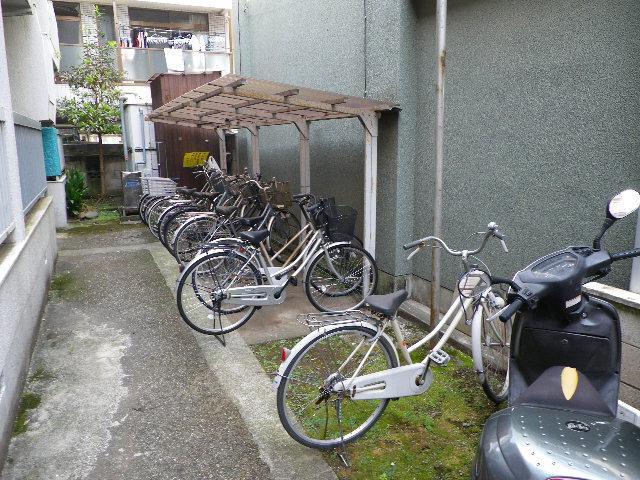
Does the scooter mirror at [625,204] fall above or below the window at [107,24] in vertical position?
below

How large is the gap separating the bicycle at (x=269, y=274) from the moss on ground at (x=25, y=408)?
4.79 feet

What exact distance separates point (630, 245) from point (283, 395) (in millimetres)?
2626

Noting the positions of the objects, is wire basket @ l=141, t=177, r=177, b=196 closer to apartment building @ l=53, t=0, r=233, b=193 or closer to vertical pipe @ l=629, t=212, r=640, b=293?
apartment building @ l=53, t=0, r=233, b=193

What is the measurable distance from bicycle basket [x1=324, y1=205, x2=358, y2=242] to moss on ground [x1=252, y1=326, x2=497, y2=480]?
198 centimetres

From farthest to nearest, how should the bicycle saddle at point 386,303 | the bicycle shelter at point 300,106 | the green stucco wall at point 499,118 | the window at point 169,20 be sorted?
the window at point 169,20 → the bicycle shelter at point 300,106 → the green stucco wall at point 499,118 → the bicycle saddle at point 386,303

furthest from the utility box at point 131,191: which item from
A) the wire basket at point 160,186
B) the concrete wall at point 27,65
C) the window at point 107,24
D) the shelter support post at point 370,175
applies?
the window at point 107,24

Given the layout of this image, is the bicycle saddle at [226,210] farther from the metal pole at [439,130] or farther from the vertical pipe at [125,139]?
the vertical pipe at [125,139]

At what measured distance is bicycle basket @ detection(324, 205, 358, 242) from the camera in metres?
5.69

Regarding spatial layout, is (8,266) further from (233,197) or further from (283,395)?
(233,197)

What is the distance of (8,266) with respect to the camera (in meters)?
3.65

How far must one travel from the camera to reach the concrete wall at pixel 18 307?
10.6 feet

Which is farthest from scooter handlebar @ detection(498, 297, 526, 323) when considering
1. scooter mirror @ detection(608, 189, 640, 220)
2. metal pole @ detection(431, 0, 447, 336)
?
metal pole @ detection(431, 0, 447, 336)

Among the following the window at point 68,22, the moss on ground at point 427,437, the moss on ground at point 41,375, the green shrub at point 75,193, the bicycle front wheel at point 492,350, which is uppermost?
the window at point 68,22

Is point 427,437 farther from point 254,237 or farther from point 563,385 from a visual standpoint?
point 254,237
